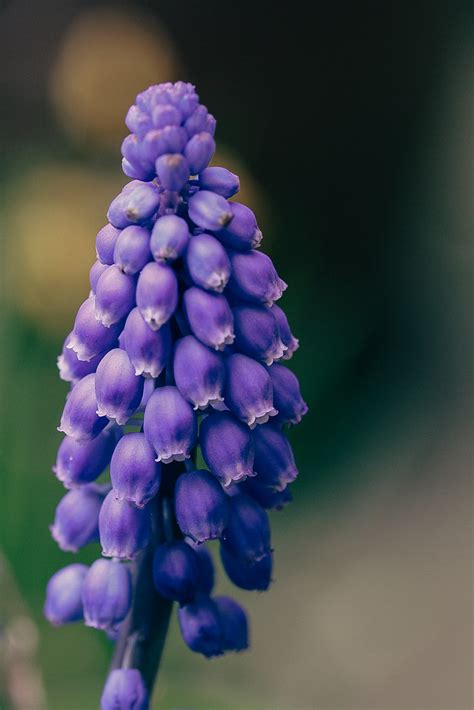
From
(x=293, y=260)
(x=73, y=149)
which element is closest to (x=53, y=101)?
(x=73, y=149)

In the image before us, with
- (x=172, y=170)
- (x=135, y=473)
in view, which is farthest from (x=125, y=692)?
(x=172, y=170)

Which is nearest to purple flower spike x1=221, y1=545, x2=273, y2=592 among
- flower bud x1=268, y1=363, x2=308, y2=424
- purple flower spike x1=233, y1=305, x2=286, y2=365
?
flower bud x1=268, y1=363, x2=308, y2=424

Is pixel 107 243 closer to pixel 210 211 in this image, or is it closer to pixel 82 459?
pixel 210 211

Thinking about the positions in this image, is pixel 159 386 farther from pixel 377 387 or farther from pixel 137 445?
pixel 377 387

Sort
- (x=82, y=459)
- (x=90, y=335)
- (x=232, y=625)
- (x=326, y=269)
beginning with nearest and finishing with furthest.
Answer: (x=90, y=335), (x=82, y=459), (x=232, y=625), (x=326, y=269)

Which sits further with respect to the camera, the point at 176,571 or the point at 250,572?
the point at 250,572

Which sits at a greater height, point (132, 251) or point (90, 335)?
point (132, 251)

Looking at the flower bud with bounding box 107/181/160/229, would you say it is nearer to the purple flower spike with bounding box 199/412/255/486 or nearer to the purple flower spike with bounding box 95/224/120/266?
the purple flower spike with bounding box 95/224/120/266
